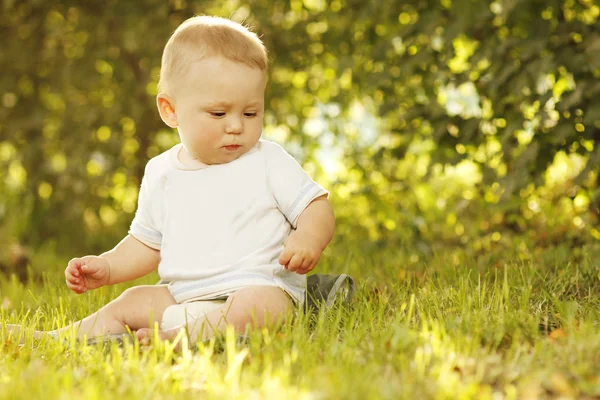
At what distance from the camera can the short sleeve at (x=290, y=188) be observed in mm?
2445

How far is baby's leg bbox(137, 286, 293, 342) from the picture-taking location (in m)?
2.22

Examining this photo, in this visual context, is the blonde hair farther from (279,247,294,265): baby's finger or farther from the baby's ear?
(279,247,294,265): baby's finger

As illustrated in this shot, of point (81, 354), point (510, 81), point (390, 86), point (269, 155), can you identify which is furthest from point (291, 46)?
point (81, 354)

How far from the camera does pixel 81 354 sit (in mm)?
2053

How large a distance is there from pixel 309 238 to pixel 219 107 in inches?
20.5

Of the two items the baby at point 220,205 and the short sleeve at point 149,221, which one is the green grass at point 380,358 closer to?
the baby at point 220,205

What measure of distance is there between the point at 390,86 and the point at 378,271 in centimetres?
124

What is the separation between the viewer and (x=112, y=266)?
2596 millimetres

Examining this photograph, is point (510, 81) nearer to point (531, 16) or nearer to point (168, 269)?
point (531, 16)

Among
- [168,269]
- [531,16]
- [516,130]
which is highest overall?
[531,16]

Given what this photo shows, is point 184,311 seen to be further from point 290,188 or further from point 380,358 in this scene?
point 380,358

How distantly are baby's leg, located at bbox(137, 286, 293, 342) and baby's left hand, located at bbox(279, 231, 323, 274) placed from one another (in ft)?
0.41

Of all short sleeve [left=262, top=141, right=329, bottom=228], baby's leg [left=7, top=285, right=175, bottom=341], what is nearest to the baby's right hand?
baby's leg [left=7, top=285, right=175, bottom=341]

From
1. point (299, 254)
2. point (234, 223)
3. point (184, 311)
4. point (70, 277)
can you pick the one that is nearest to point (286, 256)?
point (299, 254)
